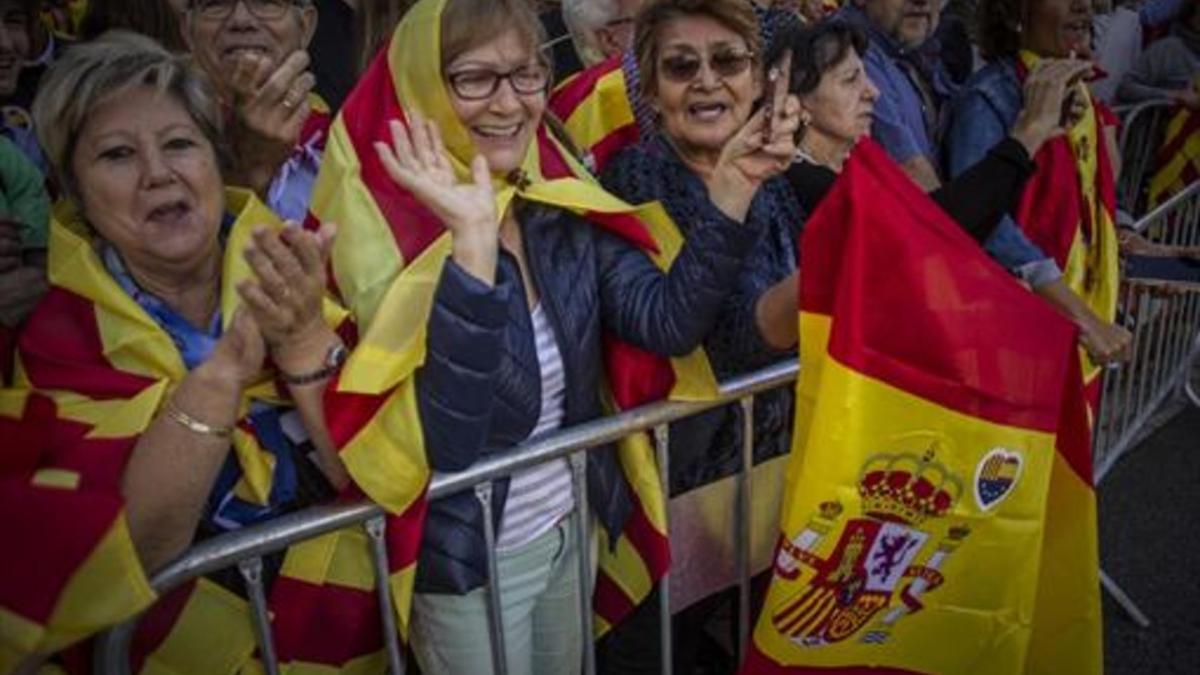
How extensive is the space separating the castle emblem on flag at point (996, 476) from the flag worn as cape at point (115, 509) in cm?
119

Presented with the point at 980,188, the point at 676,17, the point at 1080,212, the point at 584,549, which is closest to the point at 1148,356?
the point at 1080,212

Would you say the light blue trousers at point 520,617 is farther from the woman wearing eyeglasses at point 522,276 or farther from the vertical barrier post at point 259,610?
the vertical barrier post at point 259,610

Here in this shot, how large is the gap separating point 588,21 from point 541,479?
2.21 meters

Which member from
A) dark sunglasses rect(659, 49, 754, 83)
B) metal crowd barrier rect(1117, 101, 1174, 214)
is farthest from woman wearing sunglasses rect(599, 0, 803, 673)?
metal crowd barrier rect(1117, 101, 1174, 214)

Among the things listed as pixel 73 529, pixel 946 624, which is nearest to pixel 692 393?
pixel 946 624

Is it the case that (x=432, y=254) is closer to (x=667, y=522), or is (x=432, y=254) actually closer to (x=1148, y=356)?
(x=667, y=522)

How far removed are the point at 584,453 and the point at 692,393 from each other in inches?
10.8

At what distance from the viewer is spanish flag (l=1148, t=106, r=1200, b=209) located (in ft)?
19.5

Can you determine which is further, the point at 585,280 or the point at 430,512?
the point at 585,280

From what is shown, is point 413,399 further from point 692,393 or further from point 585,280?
point 692,393

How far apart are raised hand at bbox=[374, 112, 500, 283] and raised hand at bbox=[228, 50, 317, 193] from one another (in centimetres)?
50

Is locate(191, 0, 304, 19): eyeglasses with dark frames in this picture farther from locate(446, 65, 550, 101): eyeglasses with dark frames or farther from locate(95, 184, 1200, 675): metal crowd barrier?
locate(95, 184, 1200, 675): metal crowd barrier

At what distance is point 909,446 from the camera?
1910 mm

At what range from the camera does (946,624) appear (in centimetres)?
206
